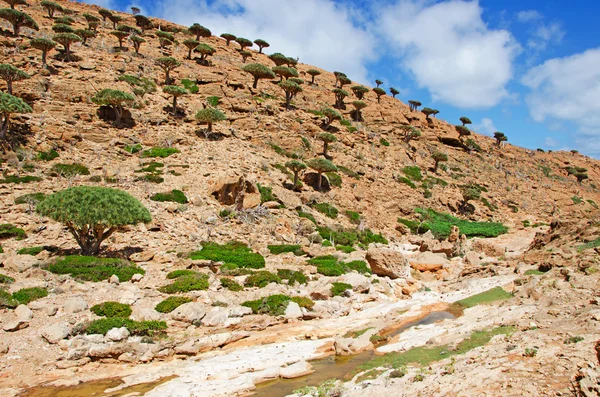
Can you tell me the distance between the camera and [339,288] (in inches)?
699

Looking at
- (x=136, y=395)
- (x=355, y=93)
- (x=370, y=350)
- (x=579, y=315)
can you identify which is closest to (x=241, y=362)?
(x=136, y=395)

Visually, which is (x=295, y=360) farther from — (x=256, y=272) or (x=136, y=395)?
(x=256, y=272)

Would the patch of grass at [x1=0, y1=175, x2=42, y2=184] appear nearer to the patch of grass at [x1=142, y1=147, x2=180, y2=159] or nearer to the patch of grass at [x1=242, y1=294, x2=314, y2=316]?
the patch of grass at [x1=142, y1=147, x2=180, y2=159]

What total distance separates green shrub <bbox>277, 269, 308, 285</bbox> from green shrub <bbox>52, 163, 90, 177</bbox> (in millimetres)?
17340

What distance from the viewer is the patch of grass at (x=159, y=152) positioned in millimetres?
31480

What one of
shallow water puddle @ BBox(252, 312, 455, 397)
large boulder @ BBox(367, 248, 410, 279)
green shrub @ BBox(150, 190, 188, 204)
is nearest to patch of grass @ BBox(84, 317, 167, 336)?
shallow water puddle @ BBox(252, 312, 455, 397)

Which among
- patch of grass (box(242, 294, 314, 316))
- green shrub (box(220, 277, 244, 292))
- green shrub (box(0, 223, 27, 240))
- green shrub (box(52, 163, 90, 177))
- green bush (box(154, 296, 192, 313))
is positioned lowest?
patch of grass (box(242, 294, 314, 316))

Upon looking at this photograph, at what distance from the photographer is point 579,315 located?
9.77m

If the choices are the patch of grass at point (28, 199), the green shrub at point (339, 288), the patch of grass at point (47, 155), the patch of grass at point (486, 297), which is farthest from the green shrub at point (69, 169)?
the patch of grass at point (486, 297)

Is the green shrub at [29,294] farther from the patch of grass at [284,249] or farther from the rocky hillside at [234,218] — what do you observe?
the patch of grass at [284,249]

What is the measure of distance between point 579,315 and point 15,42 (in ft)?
163

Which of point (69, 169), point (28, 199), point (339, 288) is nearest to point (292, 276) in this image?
point (339, 288)

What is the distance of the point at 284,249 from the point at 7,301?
1443 centimetres

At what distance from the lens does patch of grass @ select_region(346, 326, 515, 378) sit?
950 centimetres
